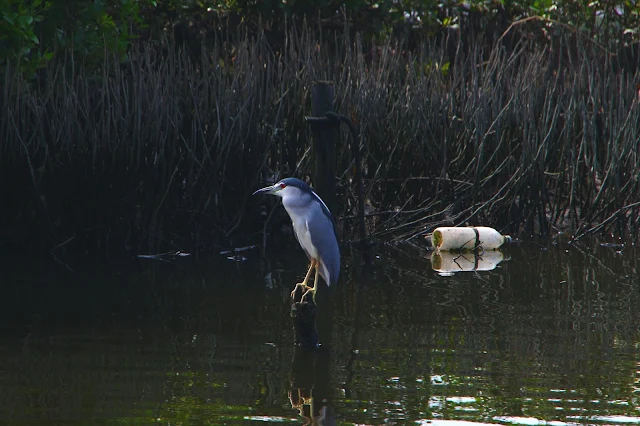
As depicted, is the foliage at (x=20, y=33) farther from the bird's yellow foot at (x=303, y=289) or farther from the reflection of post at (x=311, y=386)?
the reflection of post at (x=311, y=386)

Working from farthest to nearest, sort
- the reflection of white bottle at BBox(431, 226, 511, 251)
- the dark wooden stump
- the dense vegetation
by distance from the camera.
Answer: the reflection of white bottle at BBox(431, 226, 511, 251), the dense vegetation, the dark wooden stump

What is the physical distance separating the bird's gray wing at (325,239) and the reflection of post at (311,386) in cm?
61

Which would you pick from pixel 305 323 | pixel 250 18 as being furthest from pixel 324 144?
pixel 250 18

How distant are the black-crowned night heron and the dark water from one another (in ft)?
1.27

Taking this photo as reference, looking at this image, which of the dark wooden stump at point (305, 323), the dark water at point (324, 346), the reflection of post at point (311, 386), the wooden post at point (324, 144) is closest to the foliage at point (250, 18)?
the dark water at point (324, 346)


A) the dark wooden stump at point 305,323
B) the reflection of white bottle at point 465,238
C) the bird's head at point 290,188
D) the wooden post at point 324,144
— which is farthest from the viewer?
the reflection of white bottle at point 465,238

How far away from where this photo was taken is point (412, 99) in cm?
827

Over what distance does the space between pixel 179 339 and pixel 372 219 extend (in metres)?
3.80

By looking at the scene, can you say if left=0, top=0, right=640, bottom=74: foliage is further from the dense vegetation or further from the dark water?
the dark water

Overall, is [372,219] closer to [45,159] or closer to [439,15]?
[45,159]

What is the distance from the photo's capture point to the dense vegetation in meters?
7.31

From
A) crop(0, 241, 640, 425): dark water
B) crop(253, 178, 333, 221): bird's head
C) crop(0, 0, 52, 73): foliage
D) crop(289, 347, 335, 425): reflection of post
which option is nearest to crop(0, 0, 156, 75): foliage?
crop(0, 0, 52, 73): foliage

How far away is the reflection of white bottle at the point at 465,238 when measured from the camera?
26.6 feet

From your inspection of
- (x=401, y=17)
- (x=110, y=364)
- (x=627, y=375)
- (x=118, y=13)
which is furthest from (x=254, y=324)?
(x=401, y=17)
